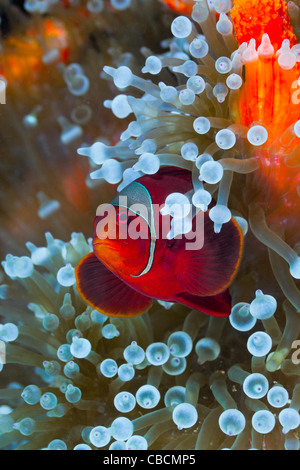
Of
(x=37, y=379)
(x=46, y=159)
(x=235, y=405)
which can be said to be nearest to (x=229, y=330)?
(x=235, y=405)

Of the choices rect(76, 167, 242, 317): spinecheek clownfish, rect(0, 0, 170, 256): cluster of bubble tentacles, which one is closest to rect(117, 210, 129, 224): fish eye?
rect(76, 167, 242, 317): spinecheek clownfish

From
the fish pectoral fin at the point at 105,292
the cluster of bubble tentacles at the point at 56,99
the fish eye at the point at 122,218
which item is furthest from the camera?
the cluster of bubble tentacles at the point at 56,99

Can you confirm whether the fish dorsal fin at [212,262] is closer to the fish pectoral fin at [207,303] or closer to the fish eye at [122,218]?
the fish pectoral fin at [207,303]

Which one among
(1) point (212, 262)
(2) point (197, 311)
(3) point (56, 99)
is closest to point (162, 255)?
(1) point (212, 262)

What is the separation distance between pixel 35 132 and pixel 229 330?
29.4 inches

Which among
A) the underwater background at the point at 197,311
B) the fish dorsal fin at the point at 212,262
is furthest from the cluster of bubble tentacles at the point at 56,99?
the fish dorsal fin at the point at 212,262

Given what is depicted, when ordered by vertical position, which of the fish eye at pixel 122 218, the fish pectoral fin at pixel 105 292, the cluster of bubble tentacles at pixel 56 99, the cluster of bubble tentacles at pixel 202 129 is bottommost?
the fish pectoral fin at pixel 105 292

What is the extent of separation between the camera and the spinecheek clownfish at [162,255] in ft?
2.45

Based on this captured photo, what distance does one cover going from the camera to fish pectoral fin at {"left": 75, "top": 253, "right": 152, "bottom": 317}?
2.89ft

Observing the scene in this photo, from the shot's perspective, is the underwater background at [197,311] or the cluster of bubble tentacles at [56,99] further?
the cluster of bubble tentacles at [56,99]

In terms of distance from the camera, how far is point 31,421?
2.90 feet

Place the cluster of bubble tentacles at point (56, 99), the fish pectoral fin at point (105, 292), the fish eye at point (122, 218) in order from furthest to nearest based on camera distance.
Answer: the cluster of bubble tentacles at point (56, 99) → the fish pectoral fin at point (105, 292) → the fish eye at point (122, 218)

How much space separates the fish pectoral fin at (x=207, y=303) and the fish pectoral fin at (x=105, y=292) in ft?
0.35
